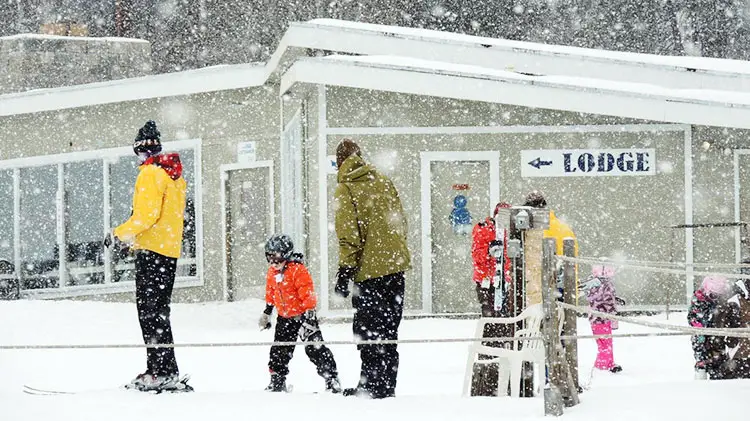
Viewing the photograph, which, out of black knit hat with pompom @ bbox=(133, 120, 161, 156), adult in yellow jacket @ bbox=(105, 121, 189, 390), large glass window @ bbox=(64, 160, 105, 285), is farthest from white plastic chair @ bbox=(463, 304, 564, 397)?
large glass window @ bbox=(64, 160, 105, 285)

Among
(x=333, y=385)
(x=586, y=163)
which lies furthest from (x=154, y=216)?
(x=586, y=163)

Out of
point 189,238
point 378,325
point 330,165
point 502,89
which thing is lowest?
point 378,325

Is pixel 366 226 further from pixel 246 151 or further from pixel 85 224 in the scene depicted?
pixel 85 224

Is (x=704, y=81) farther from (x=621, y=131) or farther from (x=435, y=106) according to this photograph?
(x=435, y=106)

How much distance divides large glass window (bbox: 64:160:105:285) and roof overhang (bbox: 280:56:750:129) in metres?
5.20

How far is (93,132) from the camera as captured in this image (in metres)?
17.6

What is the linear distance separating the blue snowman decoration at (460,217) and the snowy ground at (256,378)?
122 centimetres

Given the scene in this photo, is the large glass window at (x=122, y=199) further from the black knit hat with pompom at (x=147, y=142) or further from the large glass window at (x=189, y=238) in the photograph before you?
the black knit hat with pompom at (x=147, y=142)

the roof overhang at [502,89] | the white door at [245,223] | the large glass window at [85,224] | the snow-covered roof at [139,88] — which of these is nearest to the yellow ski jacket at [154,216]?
the roof overhang at [502,89]

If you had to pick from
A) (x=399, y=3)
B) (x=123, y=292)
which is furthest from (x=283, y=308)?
(x=399, y=3)

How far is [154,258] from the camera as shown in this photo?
679 centimetres

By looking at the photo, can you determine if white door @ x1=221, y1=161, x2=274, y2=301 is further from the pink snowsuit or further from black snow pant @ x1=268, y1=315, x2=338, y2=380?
black snow pant @ x1=268, y1=315, x2=338, y2=380

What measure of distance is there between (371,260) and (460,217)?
7.56 meters

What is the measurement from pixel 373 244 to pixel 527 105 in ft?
23.9
